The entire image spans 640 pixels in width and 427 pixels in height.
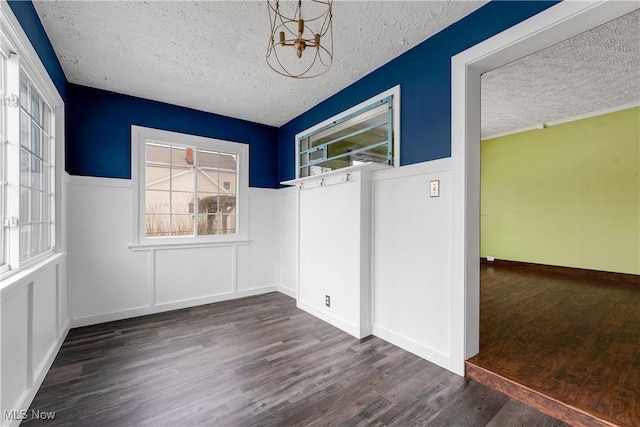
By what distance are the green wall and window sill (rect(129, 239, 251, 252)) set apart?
5214 mm

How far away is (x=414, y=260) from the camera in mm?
2416

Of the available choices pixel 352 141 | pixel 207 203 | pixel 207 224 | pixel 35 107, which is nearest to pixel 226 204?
pixel 207 203

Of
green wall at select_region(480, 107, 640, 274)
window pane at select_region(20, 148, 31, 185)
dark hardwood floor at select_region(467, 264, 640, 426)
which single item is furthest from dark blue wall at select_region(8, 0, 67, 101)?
green wall at select_region(480, 107, 640, 274)

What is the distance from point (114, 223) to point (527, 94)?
5438 mm

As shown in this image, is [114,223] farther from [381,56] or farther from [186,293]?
[381,56]

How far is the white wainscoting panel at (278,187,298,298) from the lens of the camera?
162 inches

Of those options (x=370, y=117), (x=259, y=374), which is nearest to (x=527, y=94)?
(x=370, y=117)

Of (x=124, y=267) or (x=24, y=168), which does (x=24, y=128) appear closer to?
(x=24, y=168)

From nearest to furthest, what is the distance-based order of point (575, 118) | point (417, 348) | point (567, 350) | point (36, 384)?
point (36, 384), point (567, 350), point (417, 348), point (575, 118)

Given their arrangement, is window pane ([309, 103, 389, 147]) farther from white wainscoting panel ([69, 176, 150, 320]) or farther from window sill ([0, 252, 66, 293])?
window sill ([0, 252, 66, 293])

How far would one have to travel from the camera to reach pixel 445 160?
85.7 inches

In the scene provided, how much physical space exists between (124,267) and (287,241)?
6.80 feet

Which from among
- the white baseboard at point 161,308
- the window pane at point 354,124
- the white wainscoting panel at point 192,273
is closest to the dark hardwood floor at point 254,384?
the white baseboard at point 161,308

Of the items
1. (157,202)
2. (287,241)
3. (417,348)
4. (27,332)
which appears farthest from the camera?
(287,241)
